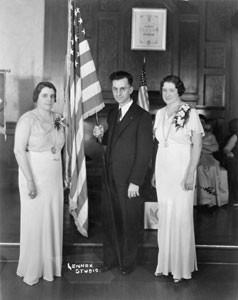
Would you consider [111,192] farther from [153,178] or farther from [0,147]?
[0,147]

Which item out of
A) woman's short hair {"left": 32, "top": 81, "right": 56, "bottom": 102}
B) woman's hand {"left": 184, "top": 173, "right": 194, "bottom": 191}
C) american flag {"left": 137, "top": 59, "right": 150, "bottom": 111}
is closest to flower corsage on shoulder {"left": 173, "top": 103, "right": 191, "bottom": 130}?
woman's hand {"left": 184, "top": 173, "right": 194, "bottom": 191}

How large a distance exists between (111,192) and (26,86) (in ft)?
3.23

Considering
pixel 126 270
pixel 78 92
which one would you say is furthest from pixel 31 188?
pixel 126 270

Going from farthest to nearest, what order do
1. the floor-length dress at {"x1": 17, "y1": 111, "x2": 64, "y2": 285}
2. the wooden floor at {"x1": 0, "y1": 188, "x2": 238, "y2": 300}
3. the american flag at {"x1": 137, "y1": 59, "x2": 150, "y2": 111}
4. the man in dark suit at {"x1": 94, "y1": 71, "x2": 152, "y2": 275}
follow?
the american flag at {"x1": 137, "y1": 59, "x2": 150, "y2": 111} < the man in dark suit at {"x1": 94, "y1": 71, "x2": 152, "y2": 275} < the floor-length dress at {"x1": 17, "y1": 111, "x2": 64, "y2": 285} < the wooden floor at {"x1": 0, "y1": 188, "x2": 238, "y2": 300}

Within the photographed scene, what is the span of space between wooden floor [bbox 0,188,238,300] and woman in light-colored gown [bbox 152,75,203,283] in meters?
0.15

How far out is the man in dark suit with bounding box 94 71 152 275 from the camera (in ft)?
10.2

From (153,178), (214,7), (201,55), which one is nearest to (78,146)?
(153,178)

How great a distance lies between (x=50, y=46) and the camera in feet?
10.2

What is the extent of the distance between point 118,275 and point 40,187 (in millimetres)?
850

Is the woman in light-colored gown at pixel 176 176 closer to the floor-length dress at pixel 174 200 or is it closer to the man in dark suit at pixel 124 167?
the floor-length dress at pixel 174 200

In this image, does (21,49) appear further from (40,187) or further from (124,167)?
(124,167)

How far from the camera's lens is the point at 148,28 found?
10.7 ft

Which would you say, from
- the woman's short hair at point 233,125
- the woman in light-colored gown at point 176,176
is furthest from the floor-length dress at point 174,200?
the woman's short hair at point 233,125

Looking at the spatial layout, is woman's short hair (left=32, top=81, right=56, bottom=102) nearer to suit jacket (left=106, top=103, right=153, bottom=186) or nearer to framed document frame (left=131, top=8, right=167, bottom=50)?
suit jacket (left=106, top=103, right=153, bottom=186)
